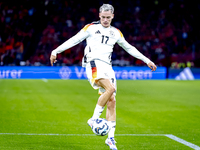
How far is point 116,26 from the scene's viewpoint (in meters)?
31.9

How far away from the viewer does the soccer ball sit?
15.4ft

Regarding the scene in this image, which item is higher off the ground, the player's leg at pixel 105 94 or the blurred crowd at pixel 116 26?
the blurred crowd at pixel 116 26

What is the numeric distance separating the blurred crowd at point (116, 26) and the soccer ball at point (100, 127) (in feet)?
75.6

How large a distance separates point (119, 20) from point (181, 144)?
27912 mm

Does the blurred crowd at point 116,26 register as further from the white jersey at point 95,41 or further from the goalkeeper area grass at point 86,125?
the white jersey at point 95,41

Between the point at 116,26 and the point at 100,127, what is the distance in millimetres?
27799

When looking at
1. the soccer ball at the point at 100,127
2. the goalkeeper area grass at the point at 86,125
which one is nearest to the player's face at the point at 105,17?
the soccer ball at the point at 100,127

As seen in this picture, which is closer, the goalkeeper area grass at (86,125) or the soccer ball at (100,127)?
the soccer ball at (100,127)

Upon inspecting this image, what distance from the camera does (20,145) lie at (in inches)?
199

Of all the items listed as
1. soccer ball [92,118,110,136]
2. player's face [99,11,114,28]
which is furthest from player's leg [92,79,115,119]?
player's face [99,11,114,28]

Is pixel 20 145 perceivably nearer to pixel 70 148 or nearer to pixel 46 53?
pixel 70 148

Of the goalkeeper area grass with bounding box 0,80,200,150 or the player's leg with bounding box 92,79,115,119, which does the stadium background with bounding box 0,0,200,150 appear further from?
the player's leg with bounding box 92,79,115,119

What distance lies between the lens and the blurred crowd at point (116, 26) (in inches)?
1153

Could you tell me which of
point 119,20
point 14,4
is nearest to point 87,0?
point 119,20
